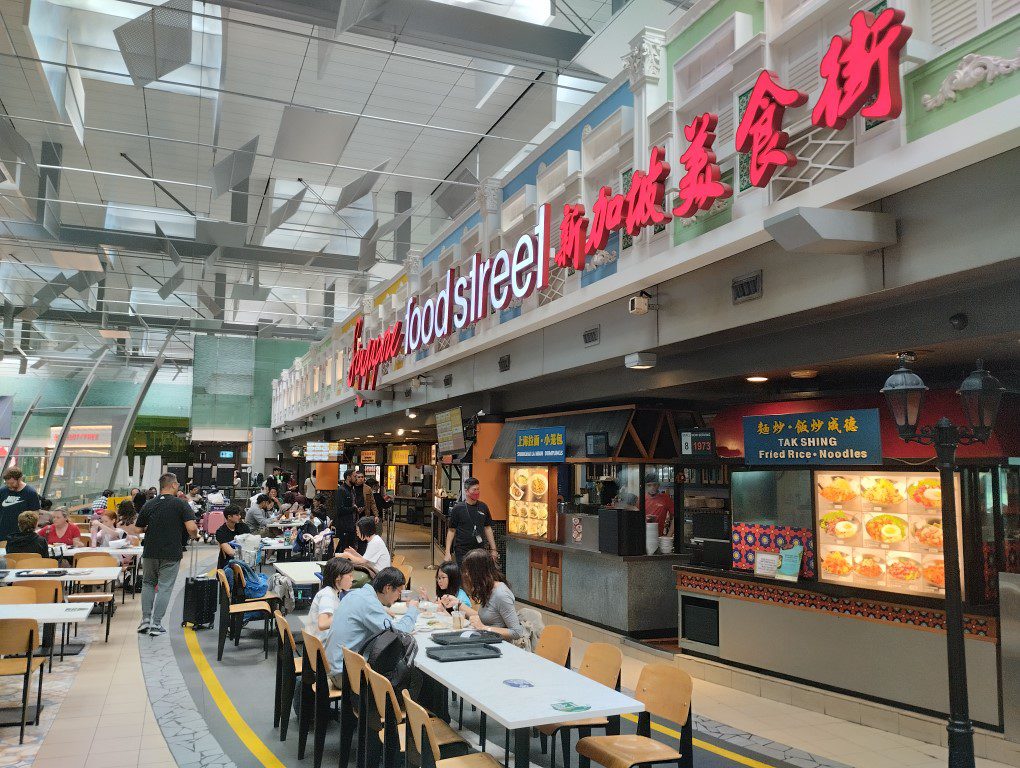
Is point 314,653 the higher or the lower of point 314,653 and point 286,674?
the higher

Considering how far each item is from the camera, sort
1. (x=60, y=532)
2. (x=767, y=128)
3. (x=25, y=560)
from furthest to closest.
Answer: (x=60, y=532), (x=25, y=560), (x=767, y=128)

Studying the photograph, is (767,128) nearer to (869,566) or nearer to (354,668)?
(869,566)

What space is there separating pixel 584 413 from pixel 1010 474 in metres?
5.57

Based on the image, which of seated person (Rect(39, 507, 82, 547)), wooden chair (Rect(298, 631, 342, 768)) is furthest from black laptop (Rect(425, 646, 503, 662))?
seated person (Rect(39, 507, 82, 547))

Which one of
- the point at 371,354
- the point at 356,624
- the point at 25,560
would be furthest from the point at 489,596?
the point at 371,354

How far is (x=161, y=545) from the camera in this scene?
9.66 m

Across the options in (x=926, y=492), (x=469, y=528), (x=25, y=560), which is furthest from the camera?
(x=469, y=528)

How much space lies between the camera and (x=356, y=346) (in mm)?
19062

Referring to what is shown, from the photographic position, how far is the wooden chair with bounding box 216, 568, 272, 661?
8734 millimetres

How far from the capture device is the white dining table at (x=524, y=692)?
3875 millimetres

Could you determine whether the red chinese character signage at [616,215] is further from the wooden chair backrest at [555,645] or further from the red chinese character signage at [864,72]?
the wooden chair backrest at [555,645]

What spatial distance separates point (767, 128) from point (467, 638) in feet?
13.9

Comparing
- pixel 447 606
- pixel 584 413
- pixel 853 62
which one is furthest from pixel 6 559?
pixel 853 62

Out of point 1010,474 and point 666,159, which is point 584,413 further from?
point 1010,474
